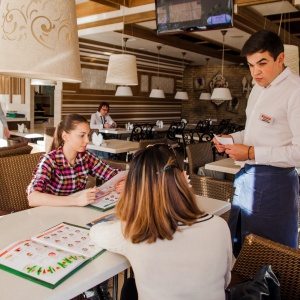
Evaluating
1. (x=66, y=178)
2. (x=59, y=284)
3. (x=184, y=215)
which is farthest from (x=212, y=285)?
(x=66, y=178)

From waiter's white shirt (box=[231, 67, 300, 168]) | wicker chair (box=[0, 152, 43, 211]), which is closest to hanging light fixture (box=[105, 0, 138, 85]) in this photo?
wicker chair (box=[0, 152, 43, 211])

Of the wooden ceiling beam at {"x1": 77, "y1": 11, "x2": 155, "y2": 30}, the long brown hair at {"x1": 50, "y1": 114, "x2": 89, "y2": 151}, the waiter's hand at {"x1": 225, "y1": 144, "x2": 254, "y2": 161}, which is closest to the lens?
the waiter's hand at {"x1": 225, "y1": 144, "x2": 254, "y2": 161}

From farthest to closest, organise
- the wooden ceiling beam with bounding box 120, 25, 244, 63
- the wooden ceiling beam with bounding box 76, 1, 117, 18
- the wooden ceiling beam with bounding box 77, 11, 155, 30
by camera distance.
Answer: the wooden ceiling beam with bounding box 120, 25, 244, 63 < the wooden ceiling beam with bounding box 76, 1, 117, 18 < the wooden ceiling beam with bounding box 77, 11, 155, 30

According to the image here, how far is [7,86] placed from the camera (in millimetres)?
10297

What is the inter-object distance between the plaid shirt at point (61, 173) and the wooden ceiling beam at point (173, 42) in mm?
5362

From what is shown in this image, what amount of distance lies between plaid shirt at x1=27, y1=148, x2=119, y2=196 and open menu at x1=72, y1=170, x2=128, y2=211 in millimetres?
171

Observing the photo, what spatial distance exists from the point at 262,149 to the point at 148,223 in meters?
1.00

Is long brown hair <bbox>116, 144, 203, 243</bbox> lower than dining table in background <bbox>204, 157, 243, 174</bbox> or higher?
higher

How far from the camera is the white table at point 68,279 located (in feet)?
3.81

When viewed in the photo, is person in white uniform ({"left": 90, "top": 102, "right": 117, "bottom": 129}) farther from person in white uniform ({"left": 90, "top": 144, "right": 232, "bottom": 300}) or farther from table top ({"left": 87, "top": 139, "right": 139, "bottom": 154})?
person in white uniform ({"left": 90, "top": 144, "right": 232, "bottom": 300})

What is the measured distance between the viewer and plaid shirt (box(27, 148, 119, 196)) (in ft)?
7.13

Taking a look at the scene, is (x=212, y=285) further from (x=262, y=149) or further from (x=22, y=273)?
(x=262, y=149)

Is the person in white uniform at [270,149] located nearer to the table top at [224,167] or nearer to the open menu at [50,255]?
the open menu at [50,255]

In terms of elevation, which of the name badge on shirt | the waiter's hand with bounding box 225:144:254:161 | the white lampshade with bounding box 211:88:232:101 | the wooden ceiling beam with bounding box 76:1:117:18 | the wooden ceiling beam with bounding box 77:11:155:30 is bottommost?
the waiter's hand with bounding box 225:144:254:161
